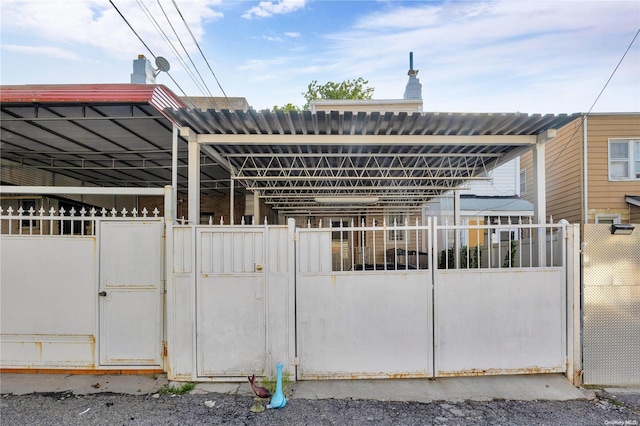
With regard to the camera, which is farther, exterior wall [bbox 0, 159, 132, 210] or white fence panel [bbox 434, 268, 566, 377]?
exterior wall [bbox 0, 159, 132, 210]

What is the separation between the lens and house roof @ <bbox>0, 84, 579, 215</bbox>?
14.0 ft

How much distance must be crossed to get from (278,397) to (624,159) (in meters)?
11.6

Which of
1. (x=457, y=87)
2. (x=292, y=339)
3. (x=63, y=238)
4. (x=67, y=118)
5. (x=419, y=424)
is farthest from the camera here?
(x=457, y=87)

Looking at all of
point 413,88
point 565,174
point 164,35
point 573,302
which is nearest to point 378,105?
point 413,88

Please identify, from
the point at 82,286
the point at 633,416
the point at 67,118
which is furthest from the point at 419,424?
the point at 67,118

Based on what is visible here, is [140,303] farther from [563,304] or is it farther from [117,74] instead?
[117,74]

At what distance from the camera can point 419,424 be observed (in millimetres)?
3068

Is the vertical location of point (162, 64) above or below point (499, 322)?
above

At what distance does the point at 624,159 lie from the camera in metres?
9.73

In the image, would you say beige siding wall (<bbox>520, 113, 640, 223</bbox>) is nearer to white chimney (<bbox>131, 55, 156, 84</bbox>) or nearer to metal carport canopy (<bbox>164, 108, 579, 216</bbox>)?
metal carport canopy (<bbox>164, 108, 579, 216</bbox>)

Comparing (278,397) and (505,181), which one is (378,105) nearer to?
(505,181)

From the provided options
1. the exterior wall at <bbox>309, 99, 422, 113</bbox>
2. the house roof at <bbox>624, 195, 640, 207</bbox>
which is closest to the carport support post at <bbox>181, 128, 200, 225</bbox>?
the exterior wall at <bbox>309, 99, 422, 113</bbox>

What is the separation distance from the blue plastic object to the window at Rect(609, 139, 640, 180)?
10974 mm

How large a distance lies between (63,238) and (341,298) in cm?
338
